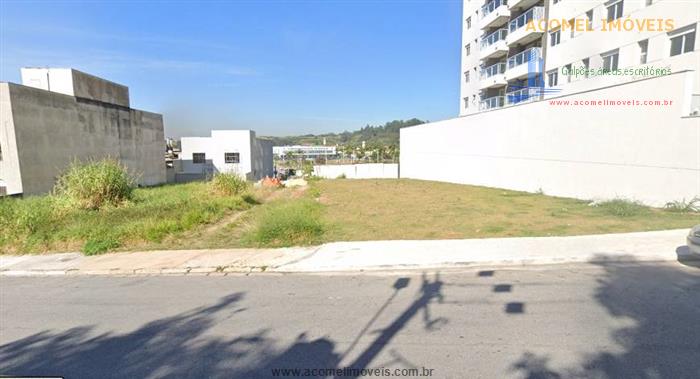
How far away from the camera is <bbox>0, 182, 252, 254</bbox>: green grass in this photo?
802 centimetres

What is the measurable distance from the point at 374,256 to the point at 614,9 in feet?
70.6

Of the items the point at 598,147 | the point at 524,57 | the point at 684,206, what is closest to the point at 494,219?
the point at 684,206

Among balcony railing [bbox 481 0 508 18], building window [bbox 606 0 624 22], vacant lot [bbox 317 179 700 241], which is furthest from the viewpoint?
balcony railing [bbox 481 0 508 18]

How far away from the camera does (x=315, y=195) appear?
18922mm

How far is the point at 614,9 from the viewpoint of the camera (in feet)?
59.8

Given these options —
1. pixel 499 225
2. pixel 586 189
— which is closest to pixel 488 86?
pixel 586 189

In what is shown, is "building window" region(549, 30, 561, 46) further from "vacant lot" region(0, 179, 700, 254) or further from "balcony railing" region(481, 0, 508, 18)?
"vacant lot" region(0, 179, 700, 254)

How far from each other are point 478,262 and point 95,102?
2573 cm

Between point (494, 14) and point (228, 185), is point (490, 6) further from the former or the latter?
point (228, 185)

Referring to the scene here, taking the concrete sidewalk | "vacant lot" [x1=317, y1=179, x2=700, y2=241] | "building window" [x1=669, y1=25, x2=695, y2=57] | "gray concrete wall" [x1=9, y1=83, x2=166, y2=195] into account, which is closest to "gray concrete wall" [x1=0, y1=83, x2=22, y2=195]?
"gray concrete wall" [x1=9, y1=83, x2=166, y2=195]

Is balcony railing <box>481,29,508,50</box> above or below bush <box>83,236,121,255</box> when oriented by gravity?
above

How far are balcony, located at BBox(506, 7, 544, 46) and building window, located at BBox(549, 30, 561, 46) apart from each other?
126 centimetres

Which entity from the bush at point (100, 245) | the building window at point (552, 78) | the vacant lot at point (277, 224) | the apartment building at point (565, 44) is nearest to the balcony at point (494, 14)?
the apartment building at point (565, 44)

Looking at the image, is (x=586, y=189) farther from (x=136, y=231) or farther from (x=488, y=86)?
(x=488, y=86)
